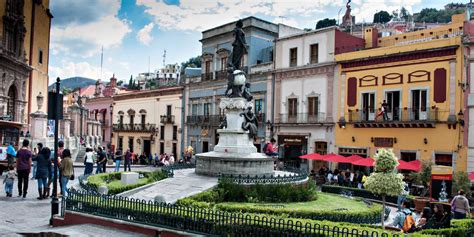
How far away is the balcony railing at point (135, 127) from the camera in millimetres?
49625

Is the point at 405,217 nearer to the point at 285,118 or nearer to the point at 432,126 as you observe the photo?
the point at 432,126

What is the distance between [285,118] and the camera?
116ft

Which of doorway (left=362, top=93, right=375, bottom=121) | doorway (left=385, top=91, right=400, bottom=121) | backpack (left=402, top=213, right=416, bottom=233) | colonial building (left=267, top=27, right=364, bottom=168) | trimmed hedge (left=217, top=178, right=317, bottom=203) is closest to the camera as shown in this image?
backpack (left=402, top=213, right=416, bottom=233)

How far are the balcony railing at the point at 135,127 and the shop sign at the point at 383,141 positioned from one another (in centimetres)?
2677

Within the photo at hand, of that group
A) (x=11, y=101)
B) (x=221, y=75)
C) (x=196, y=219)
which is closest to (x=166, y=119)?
(x=221, y=75)

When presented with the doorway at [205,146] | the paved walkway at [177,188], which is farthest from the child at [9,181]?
the doorway at [205,146]

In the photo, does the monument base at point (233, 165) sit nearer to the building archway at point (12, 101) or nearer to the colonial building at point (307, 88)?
the colonial building at point (307, 88)

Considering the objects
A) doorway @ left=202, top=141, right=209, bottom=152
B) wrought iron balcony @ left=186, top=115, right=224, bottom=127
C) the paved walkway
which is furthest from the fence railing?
the paved walkway

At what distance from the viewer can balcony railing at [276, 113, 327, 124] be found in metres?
32.7

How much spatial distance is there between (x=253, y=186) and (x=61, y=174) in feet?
19.5

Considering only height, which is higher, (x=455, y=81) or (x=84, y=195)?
(x=455, y=81)

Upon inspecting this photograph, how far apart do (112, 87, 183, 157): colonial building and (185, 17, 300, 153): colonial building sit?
91.8 inches

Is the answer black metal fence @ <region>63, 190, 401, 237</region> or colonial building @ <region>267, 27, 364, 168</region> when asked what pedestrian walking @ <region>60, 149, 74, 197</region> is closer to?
black metal fence @ <region>63, 190, 401, 237</region>

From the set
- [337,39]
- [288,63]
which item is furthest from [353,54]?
[288,63]
